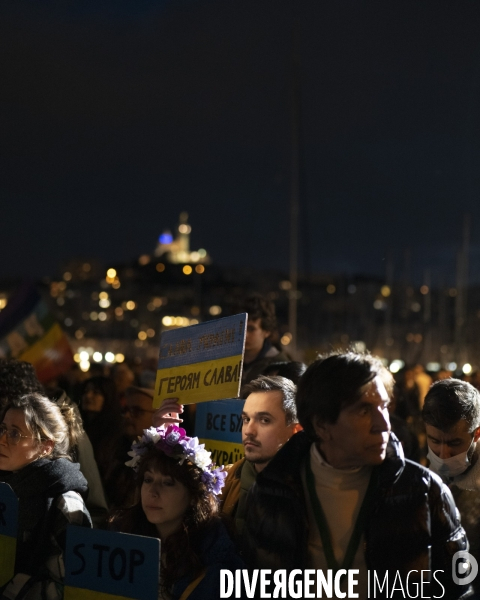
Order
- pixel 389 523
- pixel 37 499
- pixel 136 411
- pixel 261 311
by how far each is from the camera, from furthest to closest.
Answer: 1. pixel 136 411
2. pixel 261 311
3. pixel 37 499
4. pixel 389 523

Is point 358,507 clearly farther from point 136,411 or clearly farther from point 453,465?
point 136,411

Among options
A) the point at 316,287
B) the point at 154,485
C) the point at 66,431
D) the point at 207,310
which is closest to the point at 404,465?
the point at 154,485

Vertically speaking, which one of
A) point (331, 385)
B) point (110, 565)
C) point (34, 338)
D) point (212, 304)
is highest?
point (212, 304)

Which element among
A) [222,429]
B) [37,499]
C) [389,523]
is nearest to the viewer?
[389,523]

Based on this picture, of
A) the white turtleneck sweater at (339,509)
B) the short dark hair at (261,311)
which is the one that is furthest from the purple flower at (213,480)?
the short dark hair at (261,311)

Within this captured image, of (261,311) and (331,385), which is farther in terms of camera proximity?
(261,311)

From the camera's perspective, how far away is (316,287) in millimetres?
124312

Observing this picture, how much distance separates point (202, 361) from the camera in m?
4.50

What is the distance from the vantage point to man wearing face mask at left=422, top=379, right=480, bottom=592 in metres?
4.20

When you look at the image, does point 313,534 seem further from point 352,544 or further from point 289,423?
point 289,423

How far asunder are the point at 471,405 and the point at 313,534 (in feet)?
5.16

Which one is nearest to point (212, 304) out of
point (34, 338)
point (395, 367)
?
point (395, 367)

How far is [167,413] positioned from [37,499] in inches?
31.6

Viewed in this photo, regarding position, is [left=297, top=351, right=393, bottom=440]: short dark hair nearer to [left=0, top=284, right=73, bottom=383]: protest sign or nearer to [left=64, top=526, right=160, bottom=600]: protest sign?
[left=64, top=526, right=160, bottom=600]: protest sign
